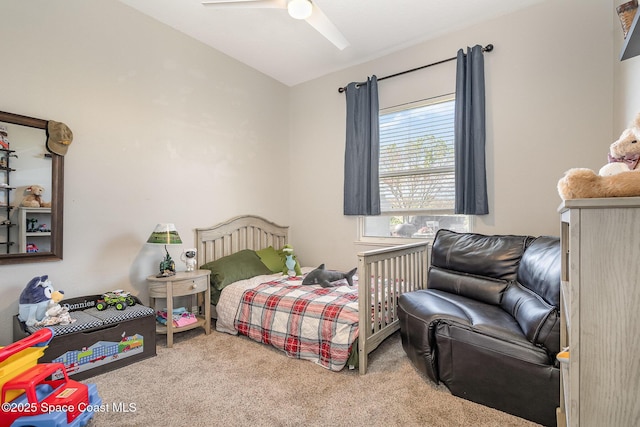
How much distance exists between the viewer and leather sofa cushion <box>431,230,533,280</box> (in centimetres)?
215

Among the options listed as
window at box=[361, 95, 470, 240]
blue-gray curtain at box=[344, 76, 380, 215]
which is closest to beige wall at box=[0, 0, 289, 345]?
blue-gray curtain at box=[344, 76, 380, 215]

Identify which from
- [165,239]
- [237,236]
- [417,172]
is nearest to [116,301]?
[165,239]

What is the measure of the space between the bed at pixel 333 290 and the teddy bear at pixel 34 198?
1.21 m

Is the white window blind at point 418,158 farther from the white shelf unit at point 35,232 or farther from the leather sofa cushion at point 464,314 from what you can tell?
the white shelf unit at point 35,232

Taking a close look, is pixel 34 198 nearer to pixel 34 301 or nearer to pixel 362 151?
pixel 34 301

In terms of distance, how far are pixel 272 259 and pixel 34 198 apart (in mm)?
2069

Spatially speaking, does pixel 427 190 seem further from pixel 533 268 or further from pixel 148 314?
pixel 148 314

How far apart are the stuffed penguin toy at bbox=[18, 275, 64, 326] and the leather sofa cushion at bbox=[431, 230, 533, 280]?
109 inches

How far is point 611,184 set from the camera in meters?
0.75

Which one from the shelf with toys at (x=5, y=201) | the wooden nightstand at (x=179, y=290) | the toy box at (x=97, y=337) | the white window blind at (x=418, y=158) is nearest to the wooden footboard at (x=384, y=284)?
the white window blind at (x=418, y=158)

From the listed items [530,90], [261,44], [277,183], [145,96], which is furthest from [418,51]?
[145,96]

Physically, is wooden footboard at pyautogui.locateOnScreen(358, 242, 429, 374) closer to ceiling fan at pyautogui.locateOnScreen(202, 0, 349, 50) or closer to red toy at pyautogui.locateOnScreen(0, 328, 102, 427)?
red toy at pyautogui.locateOnScreen(0, 328, 102, 427)

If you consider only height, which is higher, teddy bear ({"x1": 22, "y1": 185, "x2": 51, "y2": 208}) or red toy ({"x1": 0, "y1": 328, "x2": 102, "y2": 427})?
teddy bear ({"x1": 22, "y1": 185, "x2": 51, "y2": 208})

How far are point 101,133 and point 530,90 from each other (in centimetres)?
350
